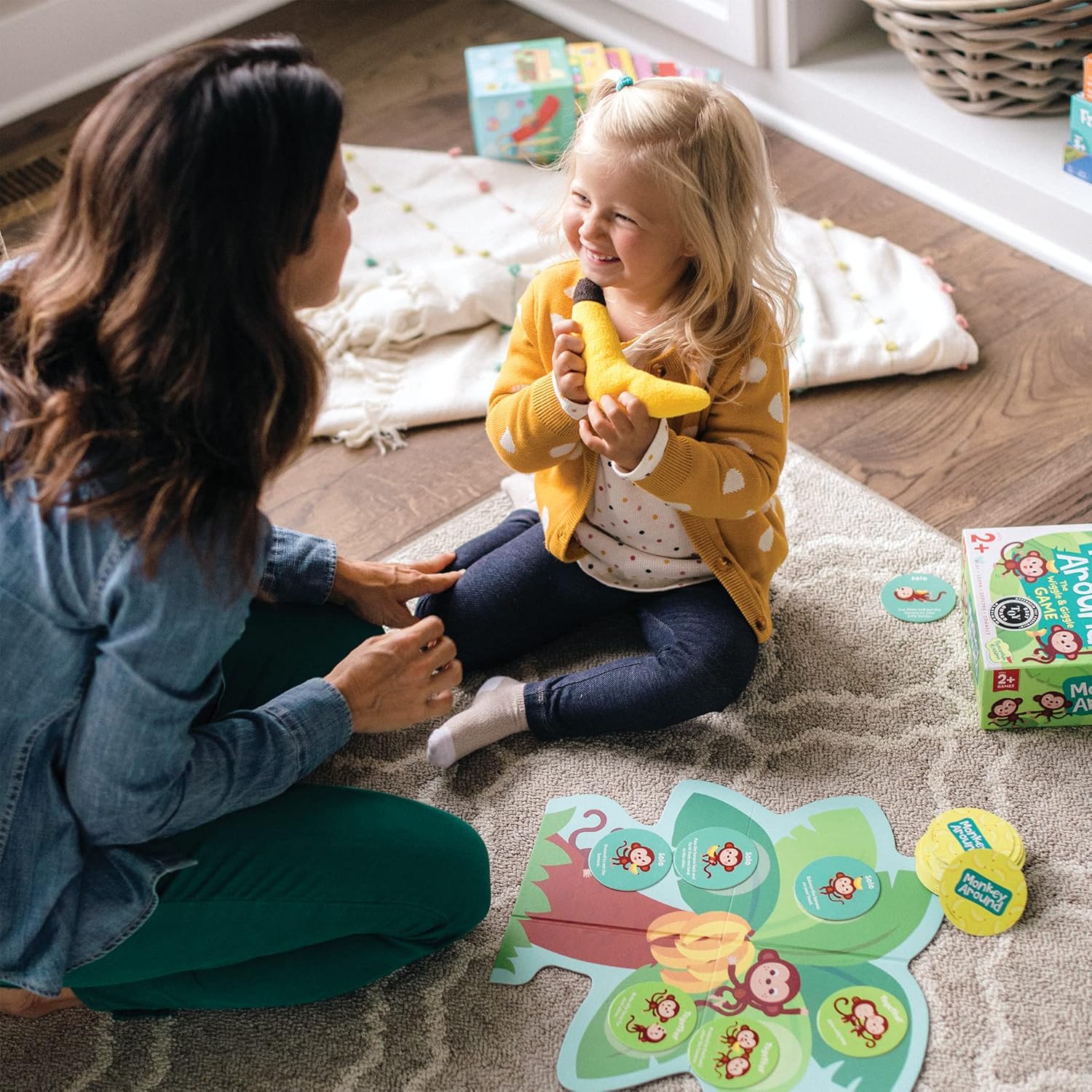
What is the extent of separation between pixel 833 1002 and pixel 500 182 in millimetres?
1488

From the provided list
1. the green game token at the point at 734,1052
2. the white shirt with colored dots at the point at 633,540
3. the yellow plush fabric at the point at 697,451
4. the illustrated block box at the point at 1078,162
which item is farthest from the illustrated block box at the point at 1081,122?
the green game token at the point at 734,1052

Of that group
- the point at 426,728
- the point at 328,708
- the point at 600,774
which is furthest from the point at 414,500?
the point at 328,708

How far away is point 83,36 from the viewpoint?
8.32ft

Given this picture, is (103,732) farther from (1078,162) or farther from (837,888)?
(1078,162)

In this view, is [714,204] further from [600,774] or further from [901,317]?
[901,317]

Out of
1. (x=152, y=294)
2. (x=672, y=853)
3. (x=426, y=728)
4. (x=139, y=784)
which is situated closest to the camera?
(x=152, y=294)

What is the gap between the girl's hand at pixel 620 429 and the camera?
3.78 feet

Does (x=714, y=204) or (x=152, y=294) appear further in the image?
(x=714, y=204)

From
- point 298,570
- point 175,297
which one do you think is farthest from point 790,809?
point 175,297

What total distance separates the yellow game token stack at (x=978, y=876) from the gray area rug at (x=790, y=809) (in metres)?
0.02

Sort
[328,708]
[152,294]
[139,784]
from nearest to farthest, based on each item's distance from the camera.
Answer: [152,294]
[139,784]
[328,708]

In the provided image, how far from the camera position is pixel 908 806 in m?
1.30

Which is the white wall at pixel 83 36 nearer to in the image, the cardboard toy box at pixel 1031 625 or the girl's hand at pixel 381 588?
the girl's hand at pixel 381 588

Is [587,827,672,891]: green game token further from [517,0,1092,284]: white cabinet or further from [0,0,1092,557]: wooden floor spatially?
[517,0,1092,284]: white cabinet
